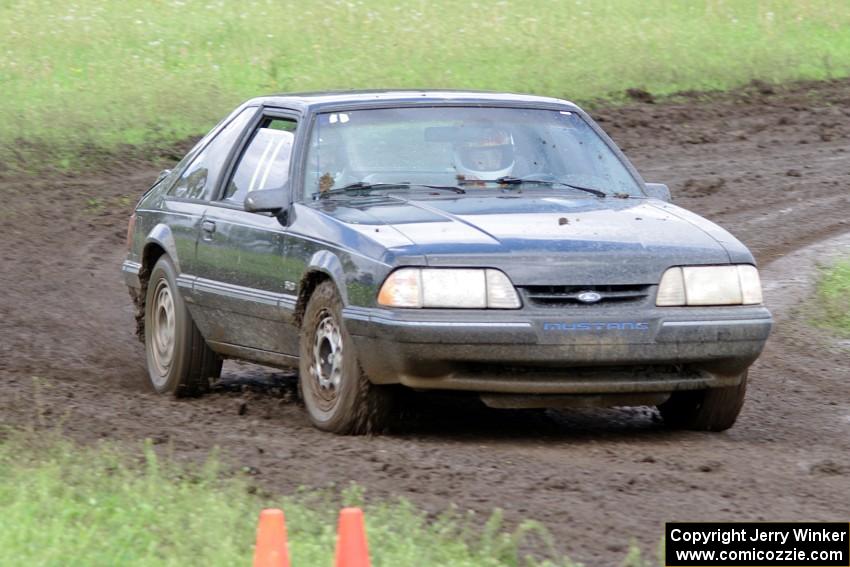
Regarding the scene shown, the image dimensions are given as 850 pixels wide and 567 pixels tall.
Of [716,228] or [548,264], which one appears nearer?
[548,264]

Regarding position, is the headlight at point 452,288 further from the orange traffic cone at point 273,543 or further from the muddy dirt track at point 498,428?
the orange traffic cone at point 273,543

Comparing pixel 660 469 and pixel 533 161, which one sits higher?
pixel 533 161

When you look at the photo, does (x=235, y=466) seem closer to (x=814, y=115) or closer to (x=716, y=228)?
(x=716, y=228)

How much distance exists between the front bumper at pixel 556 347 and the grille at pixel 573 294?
58mm

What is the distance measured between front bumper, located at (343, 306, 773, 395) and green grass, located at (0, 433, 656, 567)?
3.53 ft

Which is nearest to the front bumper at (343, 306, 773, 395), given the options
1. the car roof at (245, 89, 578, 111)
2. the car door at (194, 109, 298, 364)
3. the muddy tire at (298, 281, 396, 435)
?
the muddy tire at (298, 281, 396, 435)

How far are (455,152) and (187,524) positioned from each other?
3.26 meters

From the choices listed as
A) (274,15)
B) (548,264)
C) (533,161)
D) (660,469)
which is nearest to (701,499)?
(660,469)

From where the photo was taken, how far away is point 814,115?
70.9ft

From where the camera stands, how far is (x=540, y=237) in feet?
24.5

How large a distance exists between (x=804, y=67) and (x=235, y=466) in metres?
19.8

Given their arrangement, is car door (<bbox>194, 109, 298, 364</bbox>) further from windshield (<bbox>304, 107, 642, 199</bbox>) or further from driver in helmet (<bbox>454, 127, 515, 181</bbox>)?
driver in helmet (<bbox>454, 127, 515, 181</bbox>)

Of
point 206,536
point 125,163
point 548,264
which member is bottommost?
point 125,163

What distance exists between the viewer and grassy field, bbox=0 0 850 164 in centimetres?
2181
